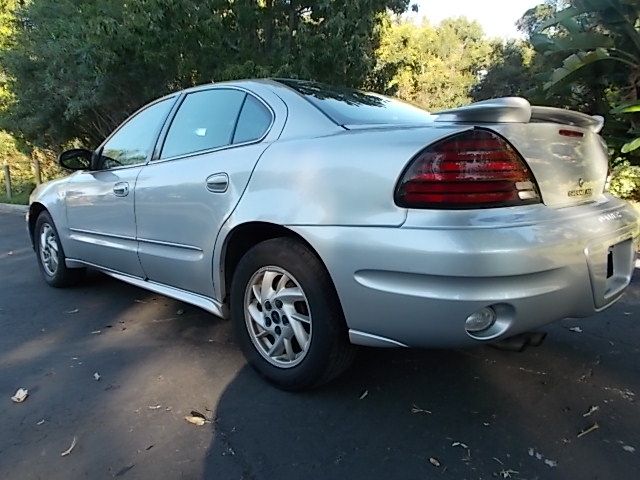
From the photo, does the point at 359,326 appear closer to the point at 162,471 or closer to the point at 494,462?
the point at 494,462

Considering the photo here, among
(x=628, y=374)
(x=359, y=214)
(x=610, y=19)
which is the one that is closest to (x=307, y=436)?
(x=359, y=214)

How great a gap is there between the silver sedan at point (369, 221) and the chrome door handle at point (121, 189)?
200 mm

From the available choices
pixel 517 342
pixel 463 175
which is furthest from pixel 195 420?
pixel 463 175

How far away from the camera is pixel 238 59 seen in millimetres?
9242

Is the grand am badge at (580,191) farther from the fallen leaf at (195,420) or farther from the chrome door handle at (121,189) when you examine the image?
the chrome door handle at (121,189)

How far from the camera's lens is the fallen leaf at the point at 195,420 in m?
2.51

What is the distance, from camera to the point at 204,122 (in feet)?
10.8

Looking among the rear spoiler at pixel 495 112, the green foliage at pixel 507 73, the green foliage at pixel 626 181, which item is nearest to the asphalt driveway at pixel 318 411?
the rear spoiler at pixel 495 112

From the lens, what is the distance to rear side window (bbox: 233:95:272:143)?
9.45ft

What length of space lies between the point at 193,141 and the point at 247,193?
0.79 meters

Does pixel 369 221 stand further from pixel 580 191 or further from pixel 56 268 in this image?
pixel 56 268

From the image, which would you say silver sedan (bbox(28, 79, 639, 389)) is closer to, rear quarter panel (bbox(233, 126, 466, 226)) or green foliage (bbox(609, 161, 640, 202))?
rear quarter panel (bbox(233, 126, 466, 226))

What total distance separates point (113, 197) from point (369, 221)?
2.27 meters

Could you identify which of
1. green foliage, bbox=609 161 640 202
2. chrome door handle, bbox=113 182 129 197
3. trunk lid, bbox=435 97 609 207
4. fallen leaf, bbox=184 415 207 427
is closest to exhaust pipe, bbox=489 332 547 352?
trunk lid, bbox=435 97 609 207
